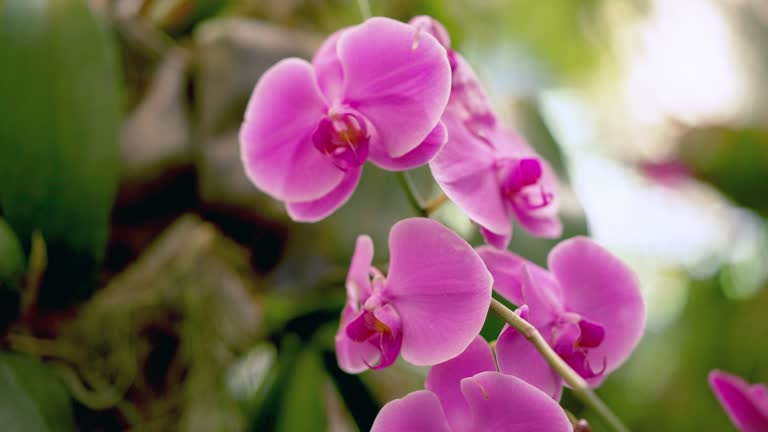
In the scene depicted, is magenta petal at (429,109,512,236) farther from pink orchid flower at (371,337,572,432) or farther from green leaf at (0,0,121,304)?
green leaf at (0,0,121,304)

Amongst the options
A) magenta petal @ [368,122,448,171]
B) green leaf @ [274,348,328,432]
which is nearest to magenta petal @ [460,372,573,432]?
magenta petal @ [368,122,448,171]

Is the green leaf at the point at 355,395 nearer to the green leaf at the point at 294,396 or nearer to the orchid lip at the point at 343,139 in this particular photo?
the green leaf at the point at 294,396

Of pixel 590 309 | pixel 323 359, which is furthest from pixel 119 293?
pixel 590 309

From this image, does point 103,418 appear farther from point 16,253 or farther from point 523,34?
point 523,34

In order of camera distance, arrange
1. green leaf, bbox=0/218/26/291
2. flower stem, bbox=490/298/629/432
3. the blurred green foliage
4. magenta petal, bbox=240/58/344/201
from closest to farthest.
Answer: flower stem, bbox=490/298/629/432 → magenta petal, bbox=240/58/344/201 → green leaf, bbox=0/218/26/291 → the blurred green foliage

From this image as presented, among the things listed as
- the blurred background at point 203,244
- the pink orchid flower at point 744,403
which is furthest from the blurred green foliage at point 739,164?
the pink orchid flower at point 744,403

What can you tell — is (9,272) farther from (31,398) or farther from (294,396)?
(294,396)

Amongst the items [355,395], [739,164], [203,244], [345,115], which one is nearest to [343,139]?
[345,115]

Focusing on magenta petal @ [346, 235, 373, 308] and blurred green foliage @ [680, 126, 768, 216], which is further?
blurred green foliage @ [680, 126, 768, 216]
